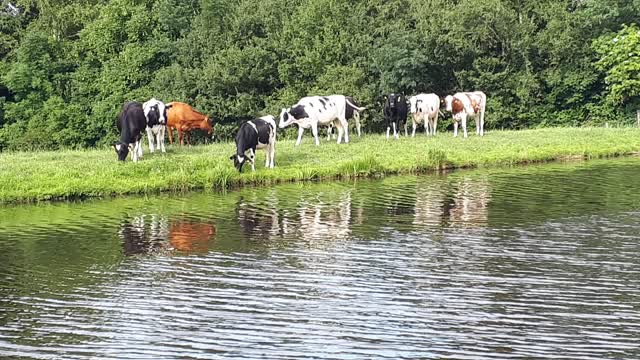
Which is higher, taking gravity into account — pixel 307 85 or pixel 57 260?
pixel 307 85

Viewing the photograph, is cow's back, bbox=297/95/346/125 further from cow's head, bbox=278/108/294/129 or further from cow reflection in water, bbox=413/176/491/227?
cow reflection in water, bbox=413/176/491/227

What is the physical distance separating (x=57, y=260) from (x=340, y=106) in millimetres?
18625

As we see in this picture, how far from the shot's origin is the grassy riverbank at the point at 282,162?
78.2 feet

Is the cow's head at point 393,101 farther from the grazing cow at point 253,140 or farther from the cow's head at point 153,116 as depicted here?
the cow's head at point 153,116

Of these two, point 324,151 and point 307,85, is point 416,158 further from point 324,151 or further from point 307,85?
point 307,85

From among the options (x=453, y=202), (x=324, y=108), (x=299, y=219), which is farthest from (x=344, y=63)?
(x=299, y=219)

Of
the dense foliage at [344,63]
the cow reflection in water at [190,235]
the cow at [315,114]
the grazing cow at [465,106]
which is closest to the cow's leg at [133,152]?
the cow at [315,114]

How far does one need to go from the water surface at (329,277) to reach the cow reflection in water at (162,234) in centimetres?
6

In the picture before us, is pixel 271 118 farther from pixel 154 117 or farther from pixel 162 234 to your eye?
pixel 162 234

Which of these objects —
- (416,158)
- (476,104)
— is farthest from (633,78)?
(416,158)

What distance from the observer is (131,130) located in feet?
90.4

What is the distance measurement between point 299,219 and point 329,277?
560 centimetres

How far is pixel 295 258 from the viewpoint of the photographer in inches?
573

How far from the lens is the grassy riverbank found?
23828mm
